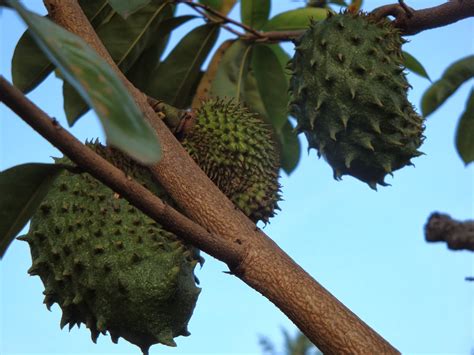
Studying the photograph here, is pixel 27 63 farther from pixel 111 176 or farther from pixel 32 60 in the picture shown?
pixel 111 176

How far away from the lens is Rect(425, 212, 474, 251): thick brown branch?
4.09 ft

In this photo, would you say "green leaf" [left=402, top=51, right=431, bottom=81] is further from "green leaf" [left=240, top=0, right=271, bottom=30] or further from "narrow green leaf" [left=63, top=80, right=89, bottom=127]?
"narrow green leaf" [left=63, top=80, right=89, bottom=127]

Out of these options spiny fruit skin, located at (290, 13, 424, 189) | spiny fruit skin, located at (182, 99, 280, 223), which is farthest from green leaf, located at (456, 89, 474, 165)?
spiny fruit skin, located at (182, 99, 280, 223)

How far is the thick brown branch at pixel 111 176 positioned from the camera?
1427mm

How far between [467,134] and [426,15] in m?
1.19

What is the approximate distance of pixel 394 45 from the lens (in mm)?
2613

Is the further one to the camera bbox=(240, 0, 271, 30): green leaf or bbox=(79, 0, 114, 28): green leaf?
bbox=(240, 0, 271, 30): green leaf

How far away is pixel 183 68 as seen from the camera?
3.26 m

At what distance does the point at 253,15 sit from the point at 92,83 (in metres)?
2.26

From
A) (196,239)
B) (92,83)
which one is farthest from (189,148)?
(92,83)

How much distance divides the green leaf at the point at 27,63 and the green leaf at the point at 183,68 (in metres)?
0.46

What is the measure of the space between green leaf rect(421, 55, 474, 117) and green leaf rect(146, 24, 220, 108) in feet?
3.36

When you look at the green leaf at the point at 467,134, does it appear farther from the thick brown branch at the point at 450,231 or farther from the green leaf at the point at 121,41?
the thick brown branch at the point at 450,231

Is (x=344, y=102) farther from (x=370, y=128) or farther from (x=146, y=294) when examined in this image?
(x=146, y=294)
